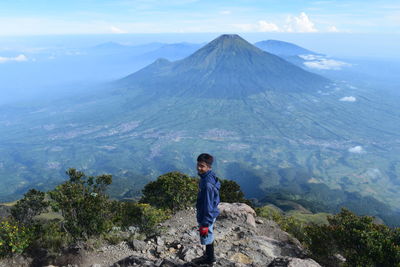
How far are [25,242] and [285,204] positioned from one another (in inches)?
4965

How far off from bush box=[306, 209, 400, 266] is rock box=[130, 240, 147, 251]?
825 cm

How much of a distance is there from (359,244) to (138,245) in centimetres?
984

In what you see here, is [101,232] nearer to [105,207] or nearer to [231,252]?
[105,207]

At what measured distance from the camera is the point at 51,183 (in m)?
187

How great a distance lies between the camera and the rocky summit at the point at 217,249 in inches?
416

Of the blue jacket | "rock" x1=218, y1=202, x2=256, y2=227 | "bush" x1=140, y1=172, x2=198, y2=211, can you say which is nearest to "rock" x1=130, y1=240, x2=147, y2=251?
the blue jacket

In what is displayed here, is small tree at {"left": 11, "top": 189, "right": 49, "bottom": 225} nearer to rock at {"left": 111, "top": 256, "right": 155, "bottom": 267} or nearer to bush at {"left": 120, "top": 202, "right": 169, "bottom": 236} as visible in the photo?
bush at {"left": 120, "top": 202, "right": 169, "bottom": 236}

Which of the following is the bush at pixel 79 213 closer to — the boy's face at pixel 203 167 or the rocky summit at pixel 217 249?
the rocky summit at pixel 217 249

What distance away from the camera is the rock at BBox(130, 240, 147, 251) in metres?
13.4

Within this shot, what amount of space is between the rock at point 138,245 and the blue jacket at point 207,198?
19.3 feet

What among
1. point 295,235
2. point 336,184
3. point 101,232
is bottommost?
point 336,184

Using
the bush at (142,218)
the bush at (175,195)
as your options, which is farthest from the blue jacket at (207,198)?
the bush at (175,195)

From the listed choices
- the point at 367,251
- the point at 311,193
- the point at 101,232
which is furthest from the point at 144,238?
the point at 311,193

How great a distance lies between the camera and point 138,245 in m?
13.6
